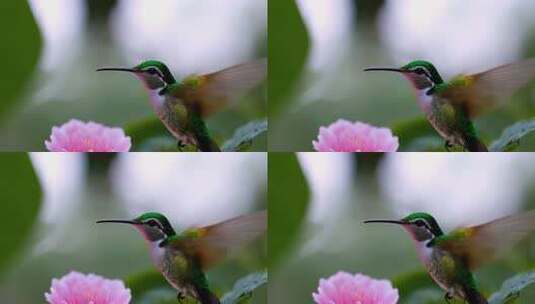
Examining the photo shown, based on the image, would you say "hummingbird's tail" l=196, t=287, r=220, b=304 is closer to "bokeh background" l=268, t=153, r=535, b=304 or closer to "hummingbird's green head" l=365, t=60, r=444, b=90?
"bokeh background" l=268, t=153, r=535, b=304

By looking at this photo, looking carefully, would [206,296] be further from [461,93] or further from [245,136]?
[461,93]

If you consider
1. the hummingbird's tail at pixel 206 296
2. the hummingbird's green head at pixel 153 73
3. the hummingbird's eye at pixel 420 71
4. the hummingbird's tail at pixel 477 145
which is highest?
the hummingbird's green head at pixel 153 73

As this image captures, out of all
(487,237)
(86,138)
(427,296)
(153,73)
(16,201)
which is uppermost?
(153,73)

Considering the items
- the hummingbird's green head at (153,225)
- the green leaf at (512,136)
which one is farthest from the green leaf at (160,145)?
the green leaf at (512,136)

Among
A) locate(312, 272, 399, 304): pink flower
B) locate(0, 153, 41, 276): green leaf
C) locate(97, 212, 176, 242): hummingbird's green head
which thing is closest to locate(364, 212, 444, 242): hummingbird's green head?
locate(312, 272, 399, 304): pink flower

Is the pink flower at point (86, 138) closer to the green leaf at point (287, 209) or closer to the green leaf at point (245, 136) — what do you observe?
the green leaf at point (245, 136)

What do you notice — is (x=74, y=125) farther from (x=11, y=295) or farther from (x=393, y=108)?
(x=393, y=108)

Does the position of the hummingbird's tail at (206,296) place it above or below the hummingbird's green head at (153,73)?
below

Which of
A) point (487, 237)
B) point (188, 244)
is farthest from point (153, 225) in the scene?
point (487, 237)
